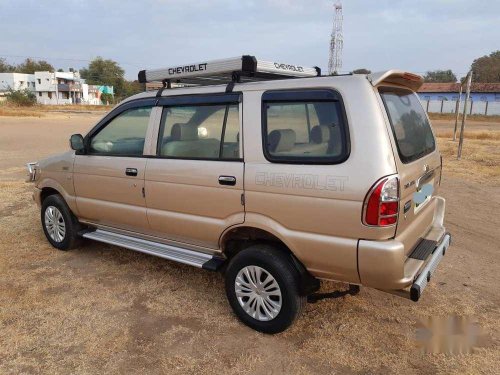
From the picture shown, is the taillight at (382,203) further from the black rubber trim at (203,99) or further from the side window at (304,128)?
the black rubber trim at (203,99)

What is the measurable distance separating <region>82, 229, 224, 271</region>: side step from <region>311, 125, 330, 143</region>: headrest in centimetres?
138

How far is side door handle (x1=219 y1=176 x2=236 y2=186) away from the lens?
3.22m

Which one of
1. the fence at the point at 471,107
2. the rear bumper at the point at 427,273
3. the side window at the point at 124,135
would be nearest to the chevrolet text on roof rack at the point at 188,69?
the side window at the point at 124,135

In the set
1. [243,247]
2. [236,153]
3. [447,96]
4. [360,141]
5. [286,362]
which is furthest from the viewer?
[447,96]

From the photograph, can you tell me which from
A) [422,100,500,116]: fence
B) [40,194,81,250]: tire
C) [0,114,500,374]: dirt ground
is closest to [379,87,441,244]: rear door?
[0,114,500,374]: dirt ground

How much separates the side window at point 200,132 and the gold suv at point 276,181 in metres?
0.01

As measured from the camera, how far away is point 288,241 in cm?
300

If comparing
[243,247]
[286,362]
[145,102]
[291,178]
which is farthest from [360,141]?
[145,102]

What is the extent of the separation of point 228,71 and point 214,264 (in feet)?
5.43

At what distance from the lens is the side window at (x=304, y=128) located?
2.82m

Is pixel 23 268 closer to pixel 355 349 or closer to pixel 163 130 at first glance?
pixel 163 130

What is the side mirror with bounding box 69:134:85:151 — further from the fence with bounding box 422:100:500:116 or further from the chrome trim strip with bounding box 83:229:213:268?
the fence with bounding box 422:100:500:116

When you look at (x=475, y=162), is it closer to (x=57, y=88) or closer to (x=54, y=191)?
(x=54, y=191)

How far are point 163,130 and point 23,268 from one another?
229cm
